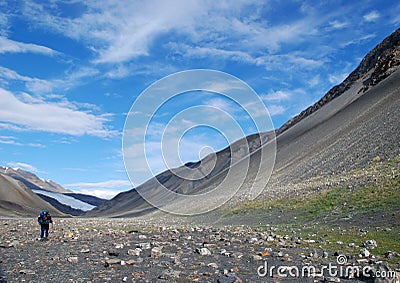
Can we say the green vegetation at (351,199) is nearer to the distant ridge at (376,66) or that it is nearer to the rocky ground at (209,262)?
the rocky ground at (209,262)

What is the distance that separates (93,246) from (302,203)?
20951mm

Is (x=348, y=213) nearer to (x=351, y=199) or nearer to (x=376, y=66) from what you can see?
(x=351, y=199)

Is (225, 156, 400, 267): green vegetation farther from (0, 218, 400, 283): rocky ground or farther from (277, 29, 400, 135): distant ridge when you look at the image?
(277, 29, 400, 135): distant ridge

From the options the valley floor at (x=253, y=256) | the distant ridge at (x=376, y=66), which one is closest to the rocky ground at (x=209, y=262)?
the valley floor at (x=253, y=256)

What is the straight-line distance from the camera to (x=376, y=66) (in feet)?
382

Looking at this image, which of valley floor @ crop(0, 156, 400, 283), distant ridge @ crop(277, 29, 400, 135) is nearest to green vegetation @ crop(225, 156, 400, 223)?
valley floor @ crop(0, 156, 400, 283)

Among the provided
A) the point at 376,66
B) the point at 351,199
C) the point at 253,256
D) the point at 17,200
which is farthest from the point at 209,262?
the point at 17,200

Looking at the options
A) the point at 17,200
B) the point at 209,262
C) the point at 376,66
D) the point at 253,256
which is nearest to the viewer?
the point at 209,262

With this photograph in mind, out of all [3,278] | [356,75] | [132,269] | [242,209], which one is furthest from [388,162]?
[356,75]

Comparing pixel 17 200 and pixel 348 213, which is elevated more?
pixel 17 200

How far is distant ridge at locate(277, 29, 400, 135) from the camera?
94688 mm

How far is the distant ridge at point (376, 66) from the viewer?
9469 centimetres

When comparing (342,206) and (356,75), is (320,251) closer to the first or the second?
(342,206)

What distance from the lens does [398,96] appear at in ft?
209
